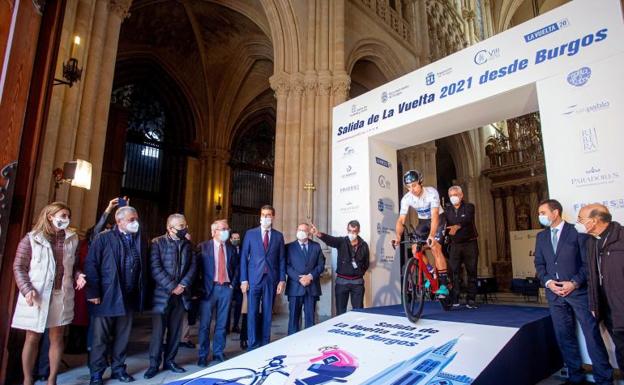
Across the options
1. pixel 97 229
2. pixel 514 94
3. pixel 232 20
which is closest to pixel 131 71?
pixel 232 20

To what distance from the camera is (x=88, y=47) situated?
627 centimetres

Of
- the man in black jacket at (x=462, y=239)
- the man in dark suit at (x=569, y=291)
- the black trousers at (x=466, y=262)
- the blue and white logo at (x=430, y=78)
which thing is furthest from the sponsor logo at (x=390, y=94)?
the man in dark suit at (x=569, y=291)

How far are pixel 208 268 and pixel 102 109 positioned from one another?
3.81 m

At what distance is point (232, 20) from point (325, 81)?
6094mm

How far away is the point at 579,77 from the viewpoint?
4375 millimetres

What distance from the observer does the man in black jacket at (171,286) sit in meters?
3.89

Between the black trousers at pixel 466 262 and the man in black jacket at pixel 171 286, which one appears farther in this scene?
the black trousers at pixel 466 262

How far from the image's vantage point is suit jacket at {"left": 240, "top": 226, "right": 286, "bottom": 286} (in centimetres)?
467

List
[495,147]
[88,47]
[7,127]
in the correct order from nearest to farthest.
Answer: [7,127] < [88,47] < [495,147]

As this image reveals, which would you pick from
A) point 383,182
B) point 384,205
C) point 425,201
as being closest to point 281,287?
point 425,201

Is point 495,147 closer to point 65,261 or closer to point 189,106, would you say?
point 189,106

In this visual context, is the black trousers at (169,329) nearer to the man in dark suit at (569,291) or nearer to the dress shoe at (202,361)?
the dress shoe at (202,361)

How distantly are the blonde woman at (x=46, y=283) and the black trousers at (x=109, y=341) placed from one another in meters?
0.29

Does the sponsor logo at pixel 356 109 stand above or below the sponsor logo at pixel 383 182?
above
